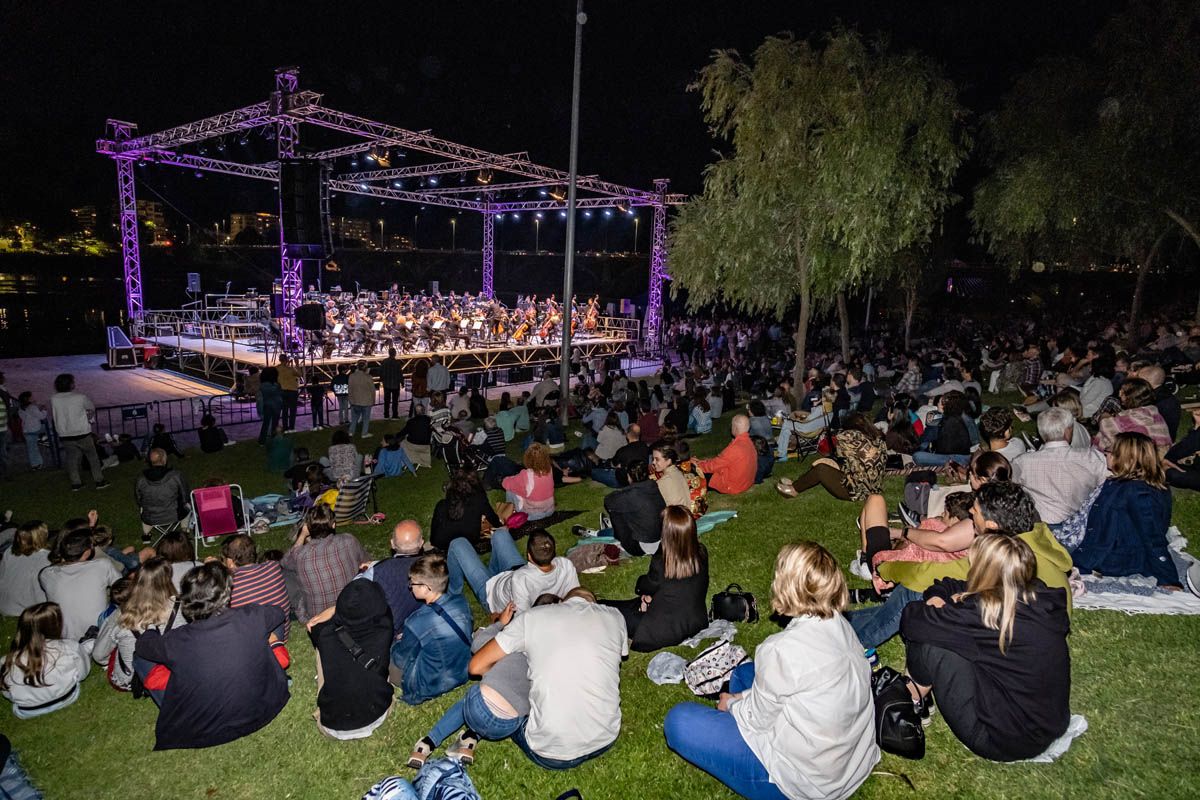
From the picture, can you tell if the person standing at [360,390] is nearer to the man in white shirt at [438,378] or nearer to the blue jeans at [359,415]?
the blue jeans at [359,415]

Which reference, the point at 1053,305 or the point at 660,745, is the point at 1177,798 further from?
the point at 1053,305

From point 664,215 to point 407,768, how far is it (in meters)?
28.2

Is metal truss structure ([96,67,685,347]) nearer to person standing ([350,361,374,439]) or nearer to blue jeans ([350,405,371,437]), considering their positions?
person standing ([350,361,374,439])

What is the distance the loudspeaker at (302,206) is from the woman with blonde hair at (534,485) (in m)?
11.3

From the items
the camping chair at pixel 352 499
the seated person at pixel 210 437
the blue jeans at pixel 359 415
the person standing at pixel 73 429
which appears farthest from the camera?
the blue jeans at pixel 359 415

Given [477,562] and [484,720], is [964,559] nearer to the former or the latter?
[484,720]

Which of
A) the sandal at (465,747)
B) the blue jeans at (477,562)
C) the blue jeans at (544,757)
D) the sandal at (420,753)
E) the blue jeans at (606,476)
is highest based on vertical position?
the blue jeans at (477,562)

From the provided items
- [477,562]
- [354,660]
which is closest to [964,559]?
[477,562]

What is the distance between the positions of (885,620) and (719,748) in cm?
157

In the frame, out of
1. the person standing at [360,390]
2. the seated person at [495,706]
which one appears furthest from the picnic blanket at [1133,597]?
the person standing at [360,390]

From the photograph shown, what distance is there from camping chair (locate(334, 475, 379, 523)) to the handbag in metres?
6.33

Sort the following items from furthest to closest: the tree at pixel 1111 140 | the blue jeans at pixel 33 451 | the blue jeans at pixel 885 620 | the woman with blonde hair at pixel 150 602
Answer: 1. the tree at pixel 1111 140
2. the blue jeans at pixel 33 451
3. the woman with blonde hair at pixel 150 602
4. the blue jeans at pixel 885 620

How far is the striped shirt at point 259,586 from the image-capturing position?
461 centimetres

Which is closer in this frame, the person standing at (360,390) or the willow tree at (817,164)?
the willow tree at (817,164)
